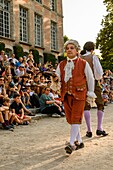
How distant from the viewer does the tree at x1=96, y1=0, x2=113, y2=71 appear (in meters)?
35.8

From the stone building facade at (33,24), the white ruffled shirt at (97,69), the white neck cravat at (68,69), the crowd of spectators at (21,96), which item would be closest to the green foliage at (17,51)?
the stone building facade at (33,24)

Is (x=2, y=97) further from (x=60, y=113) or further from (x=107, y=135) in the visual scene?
(x=107, y=135)

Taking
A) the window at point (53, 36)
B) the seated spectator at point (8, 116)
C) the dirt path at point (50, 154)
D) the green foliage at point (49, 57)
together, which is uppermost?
the window at point (53, 36)

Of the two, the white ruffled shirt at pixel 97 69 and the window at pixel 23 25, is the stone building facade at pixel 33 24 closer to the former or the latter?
the window at pixel 23 25

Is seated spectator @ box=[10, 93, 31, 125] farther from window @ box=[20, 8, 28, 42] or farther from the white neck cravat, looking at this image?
window @ box=[20, 8, 28, 42]

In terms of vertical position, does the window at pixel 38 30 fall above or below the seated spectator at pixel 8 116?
above

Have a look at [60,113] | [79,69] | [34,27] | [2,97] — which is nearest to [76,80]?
[79,69]

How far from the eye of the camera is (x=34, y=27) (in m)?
25.3

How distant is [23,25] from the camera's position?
79.3 feet

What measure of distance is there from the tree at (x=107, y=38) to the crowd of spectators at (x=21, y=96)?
22272mm

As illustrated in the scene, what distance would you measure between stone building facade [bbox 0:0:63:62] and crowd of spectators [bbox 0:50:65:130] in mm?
8017

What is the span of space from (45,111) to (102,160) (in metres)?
6.94

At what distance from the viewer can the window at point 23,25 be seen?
23.8m

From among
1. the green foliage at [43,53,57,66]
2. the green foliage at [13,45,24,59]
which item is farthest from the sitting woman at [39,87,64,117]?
the green foliage at [43,53,57,66]
